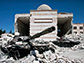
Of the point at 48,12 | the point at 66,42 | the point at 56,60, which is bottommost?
the point at 56,60

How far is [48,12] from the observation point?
1862 centimetres

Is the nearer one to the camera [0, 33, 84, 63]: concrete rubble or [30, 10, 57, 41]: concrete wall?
[0, 33, 84, 63]: concrete rubble

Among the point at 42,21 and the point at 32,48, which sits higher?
the point at 42,21

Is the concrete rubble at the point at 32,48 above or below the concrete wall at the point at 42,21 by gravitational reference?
below

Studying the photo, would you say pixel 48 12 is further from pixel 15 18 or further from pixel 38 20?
pixel 15 18

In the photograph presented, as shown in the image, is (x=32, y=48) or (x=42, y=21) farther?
(x=42, y=21)

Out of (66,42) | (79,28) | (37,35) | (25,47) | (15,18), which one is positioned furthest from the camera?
(79,28)

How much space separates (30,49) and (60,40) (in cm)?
547

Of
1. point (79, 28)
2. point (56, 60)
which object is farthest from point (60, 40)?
point (79, 28)

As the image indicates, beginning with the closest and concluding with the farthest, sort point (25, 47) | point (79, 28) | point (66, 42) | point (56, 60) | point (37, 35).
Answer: point (56, 60)
point (25, 47)
point (66, 42)
point (37, 35)
point (79, 28)

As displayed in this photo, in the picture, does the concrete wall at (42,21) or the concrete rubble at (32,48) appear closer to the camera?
the concrete rubble at (32,48)

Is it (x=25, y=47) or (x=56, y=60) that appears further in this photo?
(x=25, y=47)

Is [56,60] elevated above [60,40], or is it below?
below

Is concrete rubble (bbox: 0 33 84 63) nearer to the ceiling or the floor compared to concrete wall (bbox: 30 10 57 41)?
nearer to the floor
